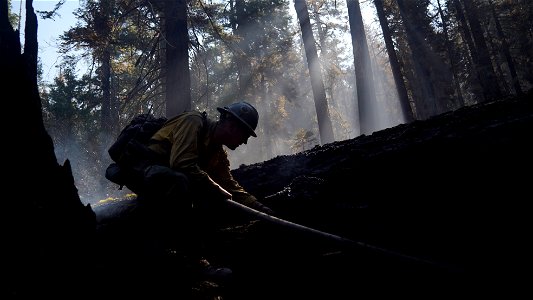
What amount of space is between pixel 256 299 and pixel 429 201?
70.6 inches

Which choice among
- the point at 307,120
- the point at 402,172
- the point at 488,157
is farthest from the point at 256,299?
the point at 307,120

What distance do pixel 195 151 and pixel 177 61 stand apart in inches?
265

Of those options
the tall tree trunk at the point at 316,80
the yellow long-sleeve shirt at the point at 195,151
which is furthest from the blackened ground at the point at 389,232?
the tall tree trunk at the point at 316,80

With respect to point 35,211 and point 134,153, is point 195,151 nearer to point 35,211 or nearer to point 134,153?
point 134,153

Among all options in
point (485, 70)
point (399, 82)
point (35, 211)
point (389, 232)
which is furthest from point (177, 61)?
point (485, 70)

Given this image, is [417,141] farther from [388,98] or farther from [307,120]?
[388,98]

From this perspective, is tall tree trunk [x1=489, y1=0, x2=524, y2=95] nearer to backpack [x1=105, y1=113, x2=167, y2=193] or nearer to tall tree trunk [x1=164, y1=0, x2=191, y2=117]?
tall tree trunk [x1=164, y1=0, x2=191, y2=117]

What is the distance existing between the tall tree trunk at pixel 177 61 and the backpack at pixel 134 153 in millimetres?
5554

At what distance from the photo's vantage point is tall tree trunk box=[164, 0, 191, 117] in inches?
359

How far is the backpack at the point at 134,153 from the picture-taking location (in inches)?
132

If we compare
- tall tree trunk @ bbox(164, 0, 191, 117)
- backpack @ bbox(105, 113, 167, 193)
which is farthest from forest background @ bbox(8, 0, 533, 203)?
backpack @ bbox(105, 113, 167, 193)

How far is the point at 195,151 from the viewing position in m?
3.23

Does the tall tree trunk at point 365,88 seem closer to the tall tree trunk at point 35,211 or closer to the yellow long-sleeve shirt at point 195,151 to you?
the yellow long-sleeve shirt at point 195,151

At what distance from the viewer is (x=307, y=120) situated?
49281mm
